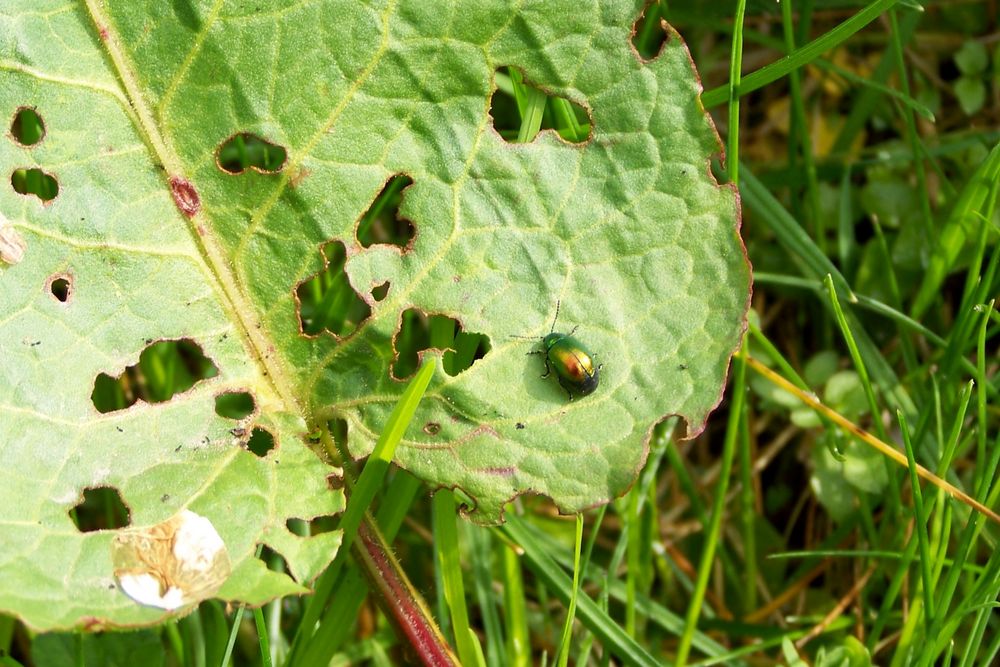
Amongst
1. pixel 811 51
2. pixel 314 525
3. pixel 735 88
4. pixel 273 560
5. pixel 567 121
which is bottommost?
pixel 273 560

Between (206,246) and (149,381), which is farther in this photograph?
(149,381)

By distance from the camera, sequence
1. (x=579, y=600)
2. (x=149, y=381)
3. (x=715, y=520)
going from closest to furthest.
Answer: (x=579, y=600) → (x=715, y=520) → (x=149, y=381)

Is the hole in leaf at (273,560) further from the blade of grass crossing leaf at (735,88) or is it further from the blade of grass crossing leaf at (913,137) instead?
the blade of grass crossing leaf at (913,137)

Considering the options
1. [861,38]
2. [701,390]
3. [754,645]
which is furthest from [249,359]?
[861,38]

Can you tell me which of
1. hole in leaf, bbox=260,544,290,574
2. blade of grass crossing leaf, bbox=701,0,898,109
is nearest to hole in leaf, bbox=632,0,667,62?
blade of grass crossing leaf, bbox=701,0,898,109

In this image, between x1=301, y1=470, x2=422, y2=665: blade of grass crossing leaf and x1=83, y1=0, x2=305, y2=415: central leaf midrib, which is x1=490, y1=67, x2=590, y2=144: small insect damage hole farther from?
x1=301, y1=470, x2=422, y2=665: blade of grass crossing leaf

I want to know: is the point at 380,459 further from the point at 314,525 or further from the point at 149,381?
the point at 149,381

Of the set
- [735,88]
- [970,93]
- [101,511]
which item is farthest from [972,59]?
[101,511]

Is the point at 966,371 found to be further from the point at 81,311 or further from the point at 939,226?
the point at 81,311
